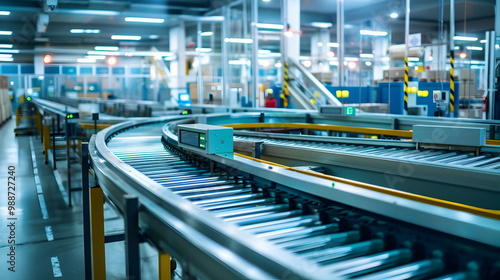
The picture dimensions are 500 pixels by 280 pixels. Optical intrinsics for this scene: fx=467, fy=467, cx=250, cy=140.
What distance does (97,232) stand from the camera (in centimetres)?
305

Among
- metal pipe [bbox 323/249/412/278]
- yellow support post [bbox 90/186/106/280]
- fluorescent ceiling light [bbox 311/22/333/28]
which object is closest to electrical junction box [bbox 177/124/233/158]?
yellow support post [bbox 90/186/106/280]

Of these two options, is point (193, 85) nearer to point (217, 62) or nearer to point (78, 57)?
point (217, 62)

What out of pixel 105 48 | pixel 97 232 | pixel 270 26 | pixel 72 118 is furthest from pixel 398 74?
pixel 105 48

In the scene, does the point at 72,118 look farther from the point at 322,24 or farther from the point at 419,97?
the point at 322,24

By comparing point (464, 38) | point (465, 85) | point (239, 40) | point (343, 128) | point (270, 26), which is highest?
point (270, 26)

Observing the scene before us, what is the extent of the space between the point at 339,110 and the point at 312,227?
16.4ft

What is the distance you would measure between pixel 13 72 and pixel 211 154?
2728cm

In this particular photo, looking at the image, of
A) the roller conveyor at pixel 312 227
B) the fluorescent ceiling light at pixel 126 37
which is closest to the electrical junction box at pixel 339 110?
the roller conveyor at pixel 312 227

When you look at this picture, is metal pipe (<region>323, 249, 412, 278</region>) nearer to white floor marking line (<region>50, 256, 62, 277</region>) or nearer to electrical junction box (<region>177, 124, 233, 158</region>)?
electrical junction box (<region>177, 124, 233, 158</region>)

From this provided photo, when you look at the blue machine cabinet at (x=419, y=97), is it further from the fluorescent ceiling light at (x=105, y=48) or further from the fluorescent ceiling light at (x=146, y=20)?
the fluorescent ceiling light at (x=105, y=48)

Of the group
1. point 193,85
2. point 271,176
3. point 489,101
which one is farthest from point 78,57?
point 271,176

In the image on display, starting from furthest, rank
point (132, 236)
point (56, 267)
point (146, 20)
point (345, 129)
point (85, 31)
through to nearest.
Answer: point (85, 31), point (146, 20), point (345, 129), point (56, 267), point (132, 236)

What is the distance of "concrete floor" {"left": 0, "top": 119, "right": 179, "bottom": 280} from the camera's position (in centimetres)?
430

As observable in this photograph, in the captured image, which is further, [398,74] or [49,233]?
[398,74]
